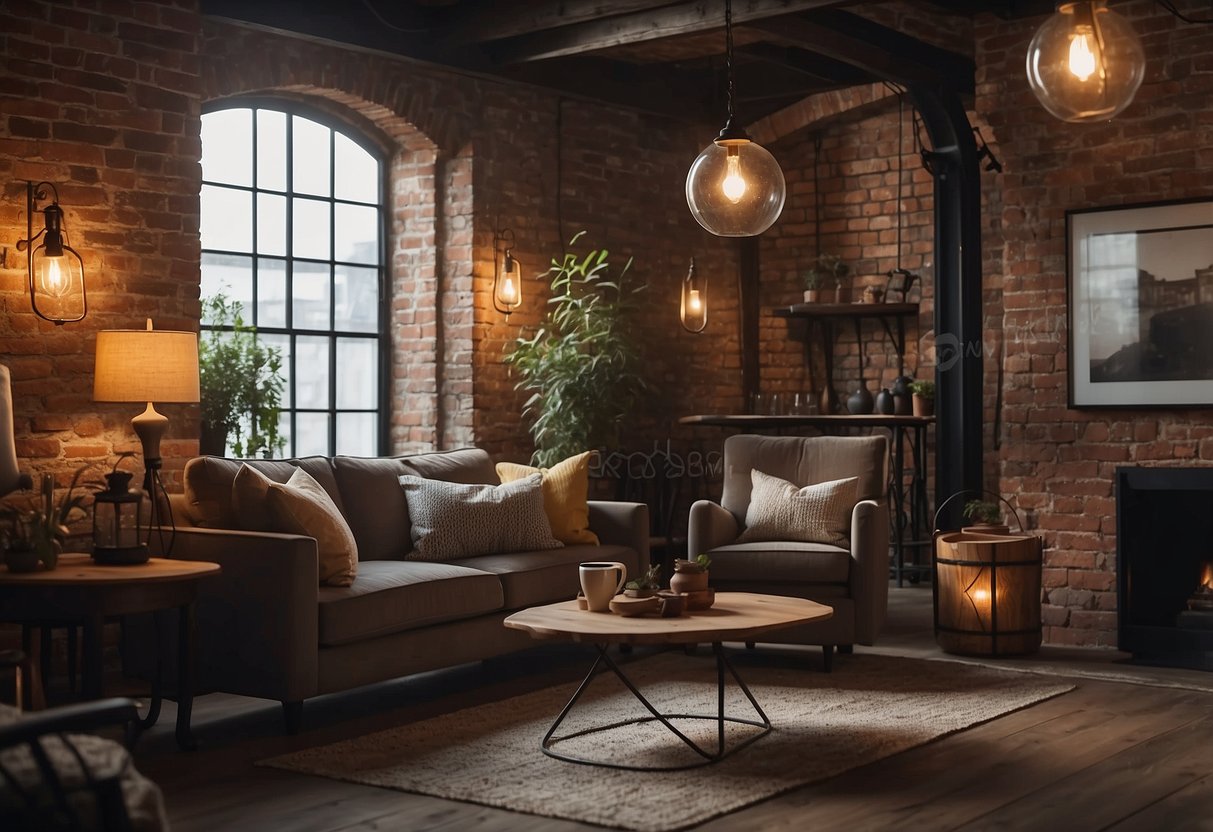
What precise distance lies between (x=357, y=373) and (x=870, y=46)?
10.0 feet

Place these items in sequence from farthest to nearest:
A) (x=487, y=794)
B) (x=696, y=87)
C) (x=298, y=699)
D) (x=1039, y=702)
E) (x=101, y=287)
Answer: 1. (x=696, y=87)
2. (x=101, y=287)
3. (x=1039, y=702)
4. (x=298, y=699)
5. (x=487, y=794)

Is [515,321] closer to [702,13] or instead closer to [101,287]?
[702,13]

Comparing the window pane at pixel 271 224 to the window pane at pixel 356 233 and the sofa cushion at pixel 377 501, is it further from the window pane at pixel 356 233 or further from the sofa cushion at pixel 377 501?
the sofa cushion at pixel 377 501

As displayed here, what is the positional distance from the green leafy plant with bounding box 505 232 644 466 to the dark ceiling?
1.04m

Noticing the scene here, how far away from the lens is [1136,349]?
6031mm

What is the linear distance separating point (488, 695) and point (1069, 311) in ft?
10.3

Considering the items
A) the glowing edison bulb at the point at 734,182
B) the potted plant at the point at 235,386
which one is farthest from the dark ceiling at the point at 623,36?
the glowing edison bulb at the point at 734,182

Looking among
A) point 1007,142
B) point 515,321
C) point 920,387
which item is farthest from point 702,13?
point 920,387

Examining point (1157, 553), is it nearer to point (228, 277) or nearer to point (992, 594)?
point (992, 594)

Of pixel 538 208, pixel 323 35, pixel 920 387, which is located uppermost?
pixel 323 35

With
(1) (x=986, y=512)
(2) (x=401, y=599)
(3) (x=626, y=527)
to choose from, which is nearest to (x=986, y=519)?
(1) (x=986, y=512)

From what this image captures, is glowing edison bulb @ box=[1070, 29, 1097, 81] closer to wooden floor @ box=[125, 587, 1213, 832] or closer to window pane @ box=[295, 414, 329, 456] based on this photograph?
wooden floor @ box=[125, 587, 1213, 832]

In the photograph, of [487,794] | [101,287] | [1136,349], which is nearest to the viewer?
[487,794]

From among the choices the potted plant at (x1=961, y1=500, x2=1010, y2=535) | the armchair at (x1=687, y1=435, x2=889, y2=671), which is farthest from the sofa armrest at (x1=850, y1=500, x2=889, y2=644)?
the potted plant at (x1=961, y1=500, x2=1010, y2=535)
